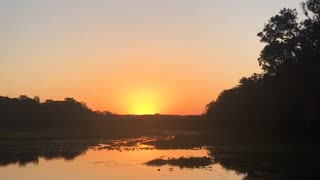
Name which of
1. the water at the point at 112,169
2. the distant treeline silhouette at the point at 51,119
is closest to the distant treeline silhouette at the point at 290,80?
the water at the point at 112,169

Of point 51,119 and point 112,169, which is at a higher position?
point 51,119

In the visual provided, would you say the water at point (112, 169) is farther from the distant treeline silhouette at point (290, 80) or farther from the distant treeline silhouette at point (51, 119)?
the distant treeline silhouette at point (51, 119)

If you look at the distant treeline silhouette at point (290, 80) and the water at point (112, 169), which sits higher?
the distant treeline silhouette at point (290, 80)

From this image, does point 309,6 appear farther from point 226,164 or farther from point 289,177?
point 289,177

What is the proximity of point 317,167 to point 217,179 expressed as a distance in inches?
290

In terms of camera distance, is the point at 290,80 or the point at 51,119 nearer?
the point at 290,80

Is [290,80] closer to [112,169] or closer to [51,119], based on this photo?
[112,169]

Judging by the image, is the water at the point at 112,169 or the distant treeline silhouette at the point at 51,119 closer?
the water at the point at 112,169

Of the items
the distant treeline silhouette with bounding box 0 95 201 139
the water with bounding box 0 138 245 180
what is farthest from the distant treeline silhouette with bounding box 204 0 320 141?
the distant treeline silhouette with bounding box 0 95 201 139

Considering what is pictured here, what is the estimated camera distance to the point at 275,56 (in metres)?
70.6

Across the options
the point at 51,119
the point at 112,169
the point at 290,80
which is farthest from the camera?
the point at 51,119

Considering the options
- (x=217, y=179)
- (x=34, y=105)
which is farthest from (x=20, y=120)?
(x=217, y=179)

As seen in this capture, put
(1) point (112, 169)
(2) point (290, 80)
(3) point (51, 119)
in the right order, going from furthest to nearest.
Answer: (3) point (51, 119), (2) point (290, 80), (1) point (112, 169)

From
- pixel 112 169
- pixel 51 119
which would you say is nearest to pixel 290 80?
pixel 112 169
